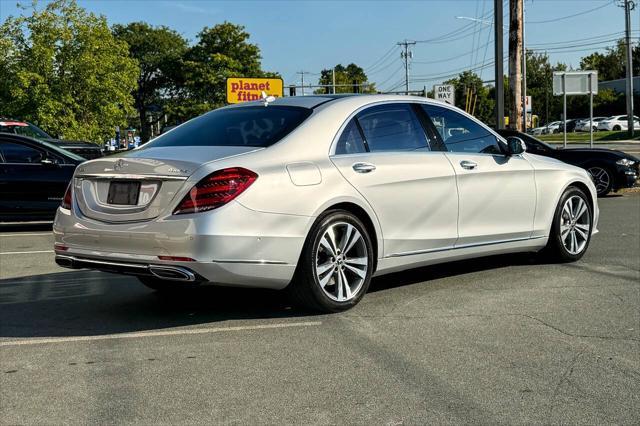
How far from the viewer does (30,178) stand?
11.9 metres

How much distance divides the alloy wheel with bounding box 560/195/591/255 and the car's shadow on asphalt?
2.53 feet

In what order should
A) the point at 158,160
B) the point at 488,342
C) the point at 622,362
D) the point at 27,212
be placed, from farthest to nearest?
the point at 27,212 → the point at 158,160 → the point at 488,342 → the point at 622,362

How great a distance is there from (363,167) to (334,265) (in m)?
0.79

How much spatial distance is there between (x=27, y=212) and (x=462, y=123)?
748cm

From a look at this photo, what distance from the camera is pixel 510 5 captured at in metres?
19.3

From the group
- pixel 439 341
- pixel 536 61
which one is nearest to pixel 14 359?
pixel 439 341

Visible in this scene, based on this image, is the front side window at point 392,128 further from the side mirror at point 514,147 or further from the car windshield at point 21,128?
the car windshield at point 21,128

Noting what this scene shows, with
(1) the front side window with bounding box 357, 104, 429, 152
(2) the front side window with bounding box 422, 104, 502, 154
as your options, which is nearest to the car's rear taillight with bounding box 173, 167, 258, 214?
(1) the front side window with bounding box 357, 104, 429, 152

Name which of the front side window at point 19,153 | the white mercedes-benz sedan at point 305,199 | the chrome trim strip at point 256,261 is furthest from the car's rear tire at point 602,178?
the chrome trim strip at point 256,261

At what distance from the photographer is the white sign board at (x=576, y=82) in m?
20.6

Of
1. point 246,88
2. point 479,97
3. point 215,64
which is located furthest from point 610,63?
point 246,88

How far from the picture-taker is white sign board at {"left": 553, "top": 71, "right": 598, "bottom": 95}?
2064 cm

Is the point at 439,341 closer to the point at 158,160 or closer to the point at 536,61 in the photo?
the point at 158,160

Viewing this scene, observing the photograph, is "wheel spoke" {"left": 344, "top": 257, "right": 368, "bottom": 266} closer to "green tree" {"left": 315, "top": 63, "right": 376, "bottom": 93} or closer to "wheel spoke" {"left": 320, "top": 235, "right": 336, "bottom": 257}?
"wheel spoke" {"left": 320, "top": 235, "right": 336, "bottom": 257}
